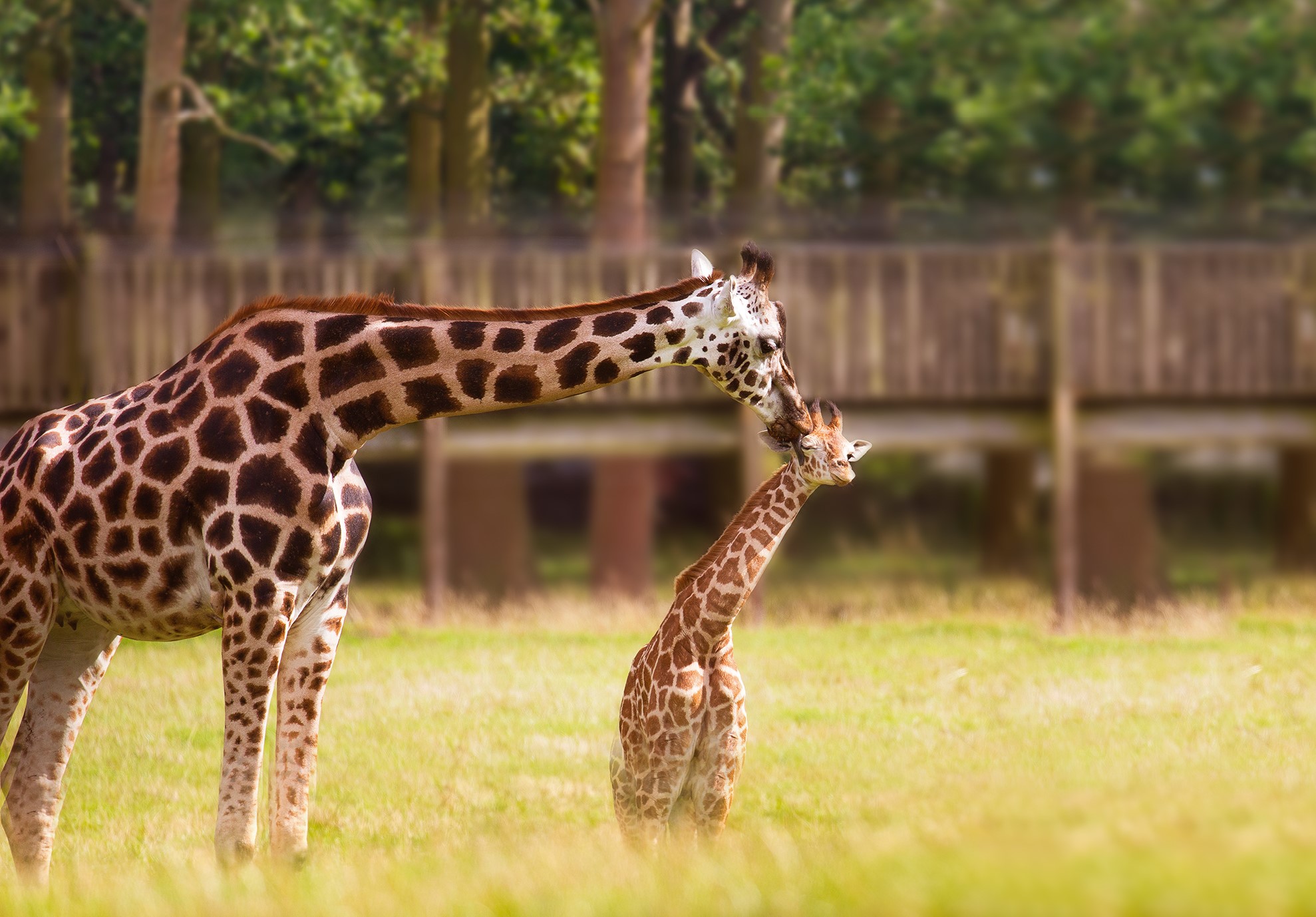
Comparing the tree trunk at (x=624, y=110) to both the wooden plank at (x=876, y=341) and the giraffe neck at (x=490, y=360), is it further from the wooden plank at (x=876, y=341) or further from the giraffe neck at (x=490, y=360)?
the giraffe neck at (x=490, y=360)

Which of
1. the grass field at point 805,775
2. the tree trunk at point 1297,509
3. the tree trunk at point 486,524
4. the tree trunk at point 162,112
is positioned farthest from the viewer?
the tree trunk at point 1297,509

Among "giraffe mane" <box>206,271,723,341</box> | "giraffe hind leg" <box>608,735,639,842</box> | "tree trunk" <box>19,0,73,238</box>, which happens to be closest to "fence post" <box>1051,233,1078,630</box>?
"giraffe mane" <box>206,271,723,341</box>

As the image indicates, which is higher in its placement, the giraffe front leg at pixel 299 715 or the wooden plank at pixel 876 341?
the wooden plank at pixel 876 341

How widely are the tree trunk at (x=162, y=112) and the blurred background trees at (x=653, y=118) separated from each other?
0.03 meters

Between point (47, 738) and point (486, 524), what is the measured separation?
921 cm

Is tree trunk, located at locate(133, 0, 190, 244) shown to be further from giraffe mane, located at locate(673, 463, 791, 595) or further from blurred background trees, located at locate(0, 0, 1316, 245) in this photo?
giraffe mane, located at locate(673, 463, 791, 595)

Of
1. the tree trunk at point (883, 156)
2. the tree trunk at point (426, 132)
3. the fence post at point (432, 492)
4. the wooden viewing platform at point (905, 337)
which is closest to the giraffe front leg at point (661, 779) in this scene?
the wooden viewing platform at point (905, 337)

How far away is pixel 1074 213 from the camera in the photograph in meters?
13.5

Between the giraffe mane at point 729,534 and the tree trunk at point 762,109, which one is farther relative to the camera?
the tree trunk at point 762,109

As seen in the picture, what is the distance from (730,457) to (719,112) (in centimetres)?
569

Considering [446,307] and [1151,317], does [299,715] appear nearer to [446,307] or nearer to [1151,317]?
[446,307]

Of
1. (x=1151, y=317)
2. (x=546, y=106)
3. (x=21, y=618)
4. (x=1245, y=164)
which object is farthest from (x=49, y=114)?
(x=21, y=618)

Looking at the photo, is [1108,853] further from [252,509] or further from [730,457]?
[730,457]

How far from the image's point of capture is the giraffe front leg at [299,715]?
20.6 feet
